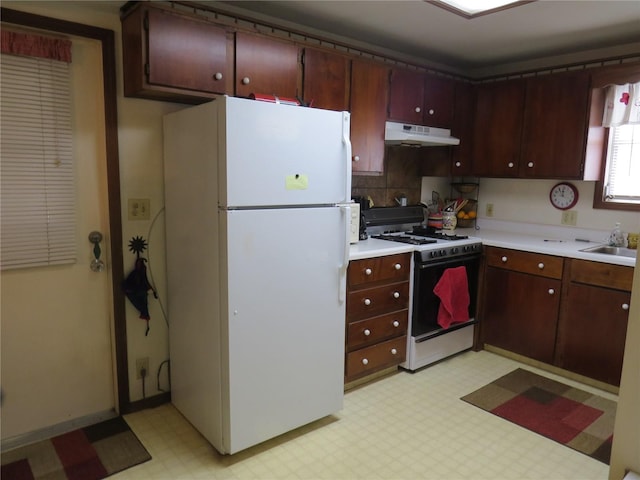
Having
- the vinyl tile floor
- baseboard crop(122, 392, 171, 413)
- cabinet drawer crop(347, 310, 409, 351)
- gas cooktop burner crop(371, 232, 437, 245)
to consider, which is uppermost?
gas cooktop burner crop(371, 232, 437, 245)

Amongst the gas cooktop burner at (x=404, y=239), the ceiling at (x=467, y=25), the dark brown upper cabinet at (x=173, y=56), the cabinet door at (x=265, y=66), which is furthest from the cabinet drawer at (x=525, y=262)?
the dark brown upper cabinet at (x=173, y=56)

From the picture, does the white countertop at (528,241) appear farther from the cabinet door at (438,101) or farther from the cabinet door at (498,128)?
the cabinet door at (438,101)

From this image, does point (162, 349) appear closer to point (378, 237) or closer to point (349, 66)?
point (378, 237)

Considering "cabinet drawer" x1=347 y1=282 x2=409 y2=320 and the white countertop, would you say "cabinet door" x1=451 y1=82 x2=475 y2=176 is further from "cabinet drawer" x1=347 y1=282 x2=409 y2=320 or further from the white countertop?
"cabinet drawer" x1=347 y1=282 x2=409 y2=320

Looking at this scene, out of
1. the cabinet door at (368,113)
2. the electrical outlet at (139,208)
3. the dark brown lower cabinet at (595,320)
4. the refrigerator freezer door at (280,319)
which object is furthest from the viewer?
the cabinet door at (368,113)

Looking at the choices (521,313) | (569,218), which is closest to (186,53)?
(521,313)

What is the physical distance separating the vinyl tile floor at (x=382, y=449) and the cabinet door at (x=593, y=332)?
817mm

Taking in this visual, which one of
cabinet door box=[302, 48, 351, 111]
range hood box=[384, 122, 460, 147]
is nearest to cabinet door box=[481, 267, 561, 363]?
range hood box=[384, 122, 460, 147]

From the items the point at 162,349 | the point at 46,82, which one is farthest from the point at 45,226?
the point at 162,349

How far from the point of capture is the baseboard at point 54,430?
2225mm

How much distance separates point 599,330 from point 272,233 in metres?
2.22

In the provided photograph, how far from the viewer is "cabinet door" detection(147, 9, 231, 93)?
6.80ft

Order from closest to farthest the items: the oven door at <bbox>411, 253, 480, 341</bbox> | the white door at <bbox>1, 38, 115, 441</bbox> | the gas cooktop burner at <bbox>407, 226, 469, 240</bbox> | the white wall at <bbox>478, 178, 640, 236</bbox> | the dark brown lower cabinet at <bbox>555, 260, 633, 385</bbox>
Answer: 1. the white door at <bbox>1, 38, 115, 441</bbox>
2. the dark brown lower cabinet at <bbox>555, 260, 633, 385</bbox>
3. the oven door at <bbox>411, 253, 480, 341</bbox>
4. the white wall at <bbox>478, 178, 640, 236</bbox>
5. the gas cooktop burner at <bbox>407, 226, 469, 240</bbox>

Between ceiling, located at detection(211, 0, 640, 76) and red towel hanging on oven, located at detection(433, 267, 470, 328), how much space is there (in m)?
1.61
